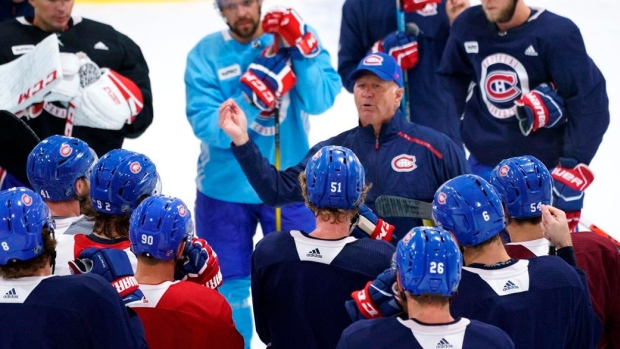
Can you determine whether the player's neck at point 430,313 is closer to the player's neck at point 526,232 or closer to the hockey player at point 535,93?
the player's neck at point 526,232

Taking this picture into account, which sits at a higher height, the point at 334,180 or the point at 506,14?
the point at 506,14

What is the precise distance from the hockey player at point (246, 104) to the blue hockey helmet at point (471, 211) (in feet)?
6.24

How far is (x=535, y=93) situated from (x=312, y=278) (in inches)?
77.1

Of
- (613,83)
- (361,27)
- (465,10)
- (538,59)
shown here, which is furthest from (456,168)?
(613,83)

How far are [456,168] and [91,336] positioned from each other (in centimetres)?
188

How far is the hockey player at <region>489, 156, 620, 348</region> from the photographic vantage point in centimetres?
345

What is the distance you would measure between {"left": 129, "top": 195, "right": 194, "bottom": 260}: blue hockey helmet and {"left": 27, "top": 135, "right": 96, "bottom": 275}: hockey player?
0.48 meters

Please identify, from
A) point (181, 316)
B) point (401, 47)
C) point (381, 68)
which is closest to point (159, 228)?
point (181, 316)

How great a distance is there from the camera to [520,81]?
4.97 meters

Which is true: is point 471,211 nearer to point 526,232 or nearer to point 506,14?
point 526,232

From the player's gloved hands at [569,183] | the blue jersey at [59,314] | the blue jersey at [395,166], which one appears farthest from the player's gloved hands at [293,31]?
the blue jersey at [59,314]

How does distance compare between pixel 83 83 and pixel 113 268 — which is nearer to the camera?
pixel 113 268

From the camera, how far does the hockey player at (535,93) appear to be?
4812mm

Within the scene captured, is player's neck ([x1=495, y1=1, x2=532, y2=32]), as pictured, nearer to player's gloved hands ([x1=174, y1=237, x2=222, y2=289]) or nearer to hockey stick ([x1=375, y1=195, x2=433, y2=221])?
hockey stick ([x1=375, y1=195, x2=433, y2=221])
